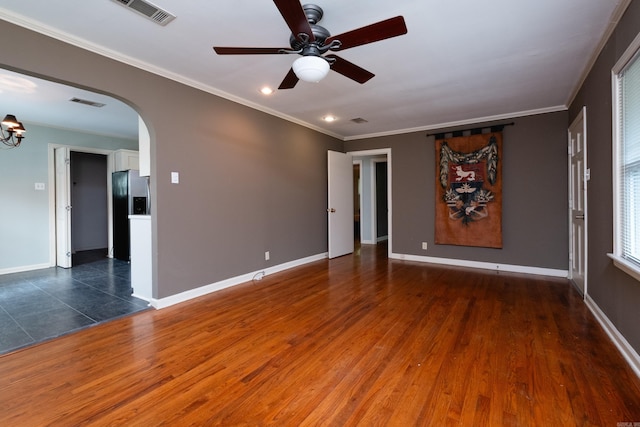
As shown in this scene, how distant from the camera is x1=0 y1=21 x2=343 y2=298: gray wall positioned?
253 cm

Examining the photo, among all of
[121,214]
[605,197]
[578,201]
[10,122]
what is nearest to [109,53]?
[10,122]

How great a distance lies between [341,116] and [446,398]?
401cm

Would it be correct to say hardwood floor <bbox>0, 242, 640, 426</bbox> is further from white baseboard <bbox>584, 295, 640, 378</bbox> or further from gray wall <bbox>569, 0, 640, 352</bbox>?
gray wall <bbox>569, 0, 640, 352</bbox>

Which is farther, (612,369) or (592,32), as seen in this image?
(592,32)

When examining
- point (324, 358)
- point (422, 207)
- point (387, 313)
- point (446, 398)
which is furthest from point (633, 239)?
point (422, 207)

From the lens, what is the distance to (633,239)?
2033mm

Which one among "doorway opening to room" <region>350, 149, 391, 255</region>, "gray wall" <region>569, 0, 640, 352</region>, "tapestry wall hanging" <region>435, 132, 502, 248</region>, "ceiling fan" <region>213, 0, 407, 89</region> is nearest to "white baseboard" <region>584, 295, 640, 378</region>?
"gray wall" <region>569, 0, 640, 352</region>

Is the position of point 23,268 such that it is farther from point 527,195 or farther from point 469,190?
point 527,195

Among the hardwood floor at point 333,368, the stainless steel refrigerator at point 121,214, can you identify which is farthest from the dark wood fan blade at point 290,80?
the stainless steel refrigerator at point 121,214

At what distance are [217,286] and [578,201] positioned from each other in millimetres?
4611

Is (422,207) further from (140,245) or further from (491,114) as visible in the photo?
(140,245)

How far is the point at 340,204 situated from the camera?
19.3 feet

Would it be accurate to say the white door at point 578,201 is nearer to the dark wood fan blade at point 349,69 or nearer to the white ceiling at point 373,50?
the white ceiling at point 373,50

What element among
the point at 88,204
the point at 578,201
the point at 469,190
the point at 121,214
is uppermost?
the point at 469,190
